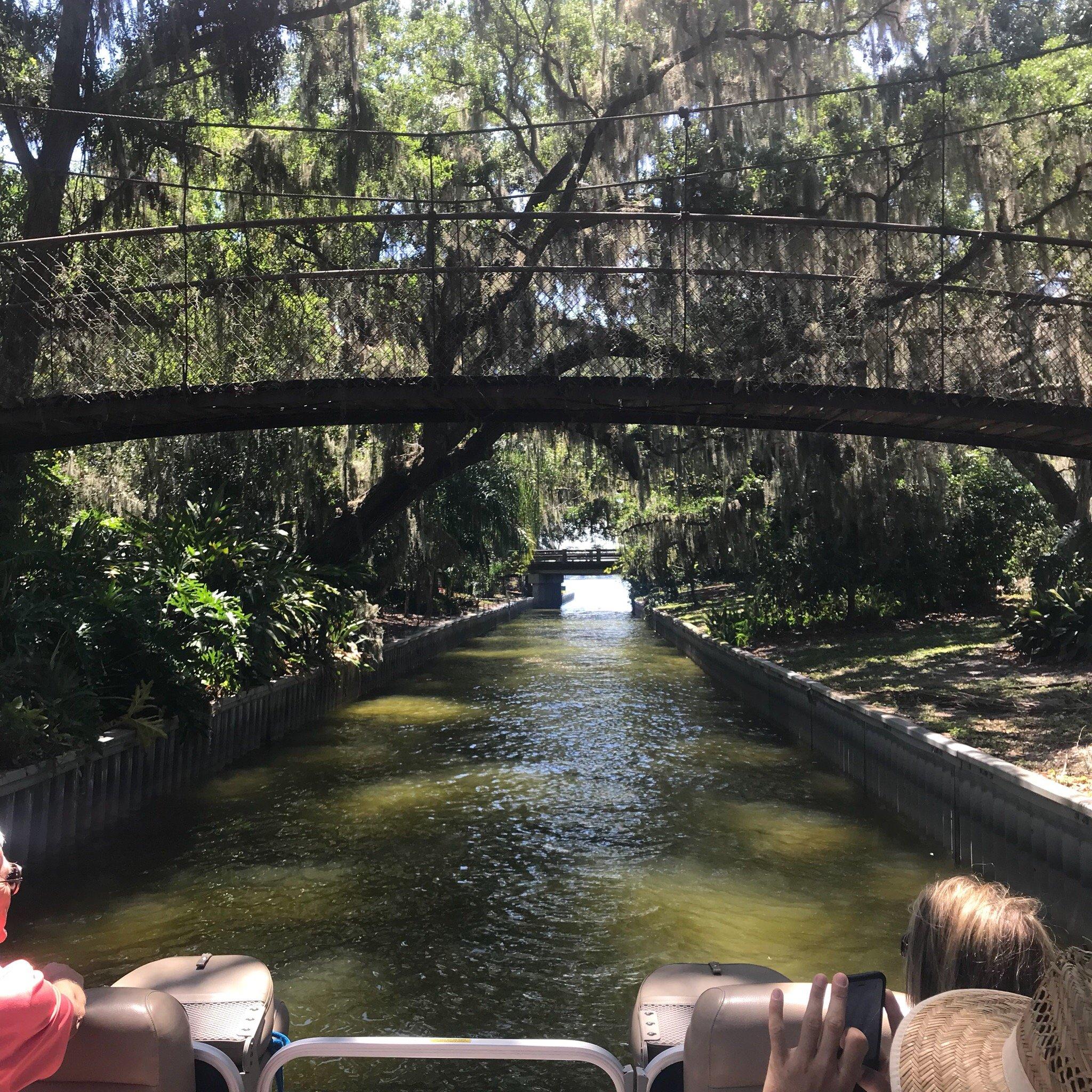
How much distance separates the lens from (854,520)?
59.2 ft

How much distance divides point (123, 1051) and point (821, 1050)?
4.84 feet

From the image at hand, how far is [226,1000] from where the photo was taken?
104 inches

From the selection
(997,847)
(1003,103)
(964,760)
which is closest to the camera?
(997,847)

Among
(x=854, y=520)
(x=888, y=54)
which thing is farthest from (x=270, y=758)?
(x=888, y=54)

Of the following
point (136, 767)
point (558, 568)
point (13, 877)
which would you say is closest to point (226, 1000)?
point (13, 877)

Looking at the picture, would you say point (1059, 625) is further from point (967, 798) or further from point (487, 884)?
point (487, 884)

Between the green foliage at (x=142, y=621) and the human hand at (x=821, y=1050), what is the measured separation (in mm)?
7222

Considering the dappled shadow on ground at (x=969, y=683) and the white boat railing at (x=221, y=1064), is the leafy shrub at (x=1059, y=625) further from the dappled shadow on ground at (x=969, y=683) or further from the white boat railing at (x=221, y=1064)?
the white boat railing at (x=221, y=1064)

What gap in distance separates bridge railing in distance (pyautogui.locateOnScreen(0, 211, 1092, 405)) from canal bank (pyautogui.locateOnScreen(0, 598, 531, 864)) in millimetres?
3487

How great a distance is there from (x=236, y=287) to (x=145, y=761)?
5140mm

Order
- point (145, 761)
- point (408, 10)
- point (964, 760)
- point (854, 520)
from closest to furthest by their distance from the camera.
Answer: point (964, 760), point (145, 761), point (854, 520), point (408, 10)

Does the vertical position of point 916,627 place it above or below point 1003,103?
below

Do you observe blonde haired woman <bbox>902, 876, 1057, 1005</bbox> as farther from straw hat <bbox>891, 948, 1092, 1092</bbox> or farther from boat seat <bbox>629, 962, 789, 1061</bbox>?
boat seat <bbox>629, 962, 789, 1061</bbox>

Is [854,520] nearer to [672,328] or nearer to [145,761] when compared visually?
[672,328]
